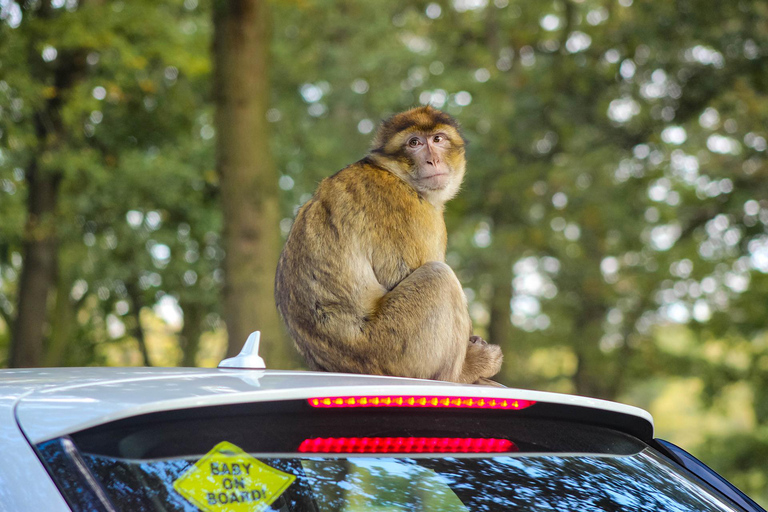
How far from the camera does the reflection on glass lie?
1472 millimetres

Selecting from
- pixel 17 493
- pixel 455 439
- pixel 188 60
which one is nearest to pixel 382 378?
pixel 455 439

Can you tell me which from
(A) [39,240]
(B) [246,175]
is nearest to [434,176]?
(B) [246,175]

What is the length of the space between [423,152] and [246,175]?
13.3 ft

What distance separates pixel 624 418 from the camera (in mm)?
2021

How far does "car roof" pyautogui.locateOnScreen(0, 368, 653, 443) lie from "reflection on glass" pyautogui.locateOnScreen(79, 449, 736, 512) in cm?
10

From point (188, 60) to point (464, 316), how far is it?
29.0 ft

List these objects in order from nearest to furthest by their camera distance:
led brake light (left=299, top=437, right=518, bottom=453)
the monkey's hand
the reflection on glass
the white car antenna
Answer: the reflection on glass, led brake light (left=299, top=437, right=518, bottom=453), the white car antenna, the monkey's hand

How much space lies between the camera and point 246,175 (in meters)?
8.30

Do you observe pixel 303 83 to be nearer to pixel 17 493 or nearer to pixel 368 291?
pixel 368 291

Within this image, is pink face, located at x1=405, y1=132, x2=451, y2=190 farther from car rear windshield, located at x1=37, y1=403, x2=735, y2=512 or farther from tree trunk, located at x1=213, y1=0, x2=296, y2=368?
tree trunk, located at x1=213, y1=0, x2=296, y2=368

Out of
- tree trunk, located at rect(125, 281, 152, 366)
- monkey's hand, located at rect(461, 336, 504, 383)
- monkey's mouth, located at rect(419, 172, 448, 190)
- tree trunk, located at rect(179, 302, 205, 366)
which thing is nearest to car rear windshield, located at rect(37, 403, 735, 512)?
monkey's hand, located at rect(461, 336, 504, 383)

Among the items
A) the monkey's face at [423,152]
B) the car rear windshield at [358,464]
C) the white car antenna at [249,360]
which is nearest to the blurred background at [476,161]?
the monkey's face at [423,152]

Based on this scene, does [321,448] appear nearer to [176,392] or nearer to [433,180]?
[176,392]

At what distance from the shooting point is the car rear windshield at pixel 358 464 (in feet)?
4.84
